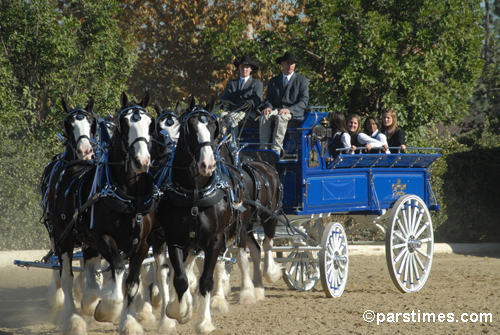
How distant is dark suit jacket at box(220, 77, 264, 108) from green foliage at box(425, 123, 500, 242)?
6.99 m

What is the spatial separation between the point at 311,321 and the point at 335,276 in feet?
5.73

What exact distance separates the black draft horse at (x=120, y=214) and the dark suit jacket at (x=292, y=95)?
3123mm

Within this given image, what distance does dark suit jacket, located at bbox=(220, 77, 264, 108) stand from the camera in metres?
8.02

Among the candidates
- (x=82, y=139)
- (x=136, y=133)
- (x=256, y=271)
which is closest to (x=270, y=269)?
(x=256, y=271)

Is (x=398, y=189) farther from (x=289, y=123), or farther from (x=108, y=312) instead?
(x=108, y=312)

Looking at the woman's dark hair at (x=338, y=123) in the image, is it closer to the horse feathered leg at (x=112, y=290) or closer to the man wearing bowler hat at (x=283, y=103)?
the man wearing bowler hat at (x=283, y=103)

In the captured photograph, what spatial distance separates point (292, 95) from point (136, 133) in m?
3.64

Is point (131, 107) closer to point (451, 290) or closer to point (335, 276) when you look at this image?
point (335, 276)

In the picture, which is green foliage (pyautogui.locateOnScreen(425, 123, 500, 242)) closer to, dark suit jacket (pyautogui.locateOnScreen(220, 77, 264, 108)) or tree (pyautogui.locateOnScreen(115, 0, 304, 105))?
tree (pyautogui.locateOnScreen(115, 0, 304, 105))

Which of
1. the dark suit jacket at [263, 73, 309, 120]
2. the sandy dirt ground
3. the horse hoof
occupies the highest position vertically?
the dark suit jacket at [263, 73, 309, 120]

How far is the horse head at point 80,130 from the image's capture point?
241 inches

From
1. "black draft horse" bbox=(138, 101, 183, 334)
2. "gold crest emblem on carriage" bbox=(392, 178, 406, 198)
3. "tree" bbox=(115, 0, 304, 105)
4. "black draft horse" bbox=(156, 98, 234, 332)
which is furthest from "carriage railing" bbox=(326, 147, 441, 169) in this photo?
"tree" bbox=(115, 0, 304, 105)

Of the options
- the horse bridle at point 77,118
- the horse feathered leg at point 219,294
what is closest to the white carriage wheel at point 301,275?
the horse feathered leg at point 219,294

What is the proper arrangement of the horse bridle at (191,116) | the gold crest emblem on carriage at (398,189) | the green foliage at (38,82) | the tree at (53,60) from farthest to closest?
the tree at (53,60) → the green foliage at (38,82) → the gold crest emblem on carriage at (398,189) → the horse bridle at (191,116)
